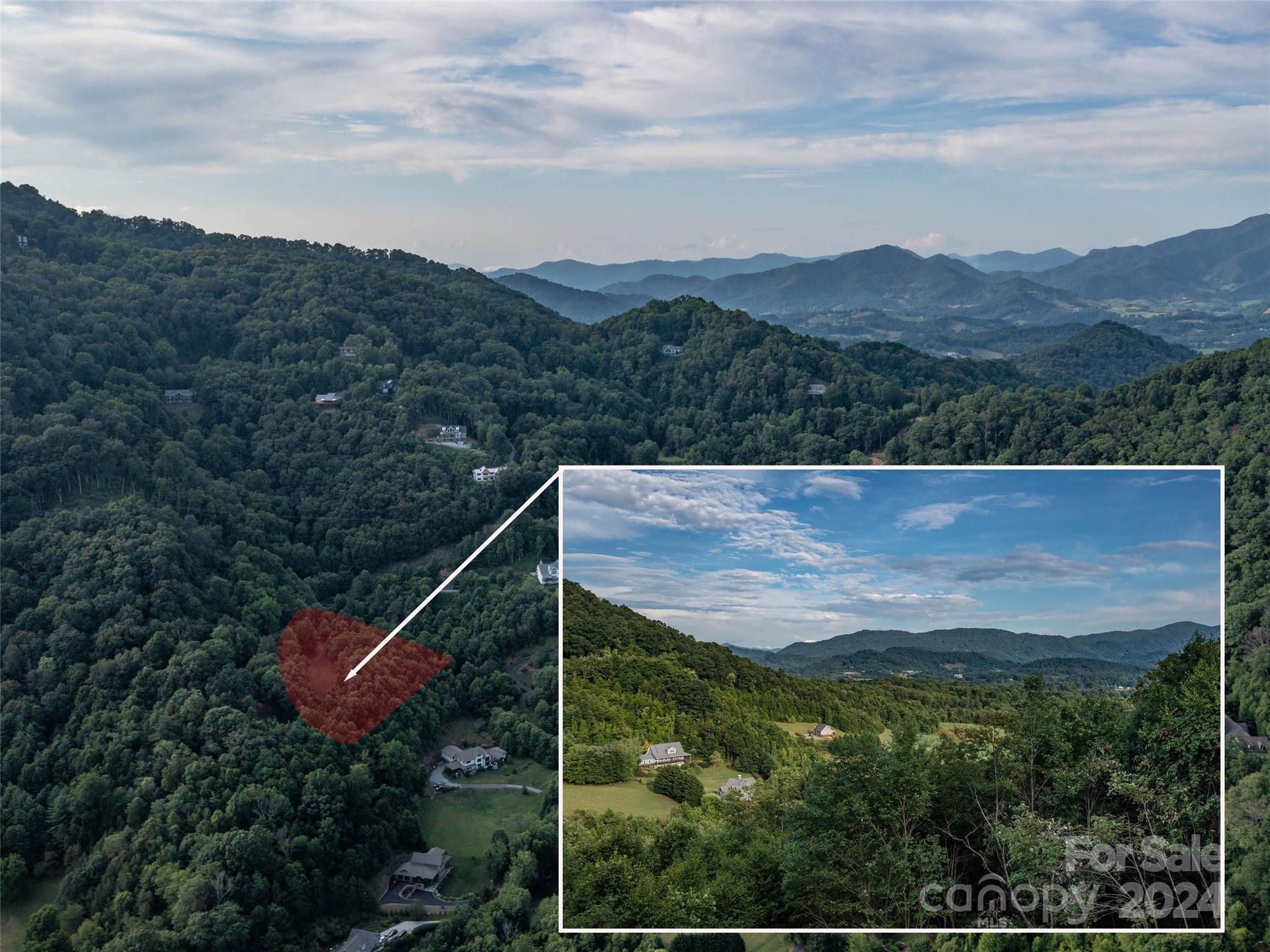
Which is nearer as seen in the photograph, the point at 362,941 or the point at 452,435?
the point at 362,941

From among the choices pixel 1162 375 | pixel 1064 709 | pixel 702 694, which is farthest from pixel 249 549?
pixel 1162 375

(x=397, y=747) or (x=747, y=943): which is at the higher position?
(x=747, y=943)

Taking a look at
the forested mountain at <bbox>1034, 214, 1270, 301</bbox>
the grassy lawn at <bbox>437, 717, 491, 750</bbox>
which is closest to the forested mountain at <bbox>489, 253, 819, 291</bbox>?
the forested mountain at <bbox>1034, 214, 1270, 301</bbox>

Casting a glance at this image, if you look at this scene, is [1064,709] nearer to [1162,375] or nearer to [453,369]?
[1162,375]

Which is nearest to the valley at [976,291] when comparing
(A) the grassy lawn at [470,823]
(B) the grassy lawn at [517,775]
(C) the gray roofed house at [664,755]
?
(B) the grassy lawn at [517,775]

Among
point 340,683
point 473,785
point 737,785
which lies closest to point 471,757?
point 473,785

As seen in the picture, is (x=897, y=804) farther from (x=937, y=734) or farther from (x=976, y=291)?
(x=976, y=291)
